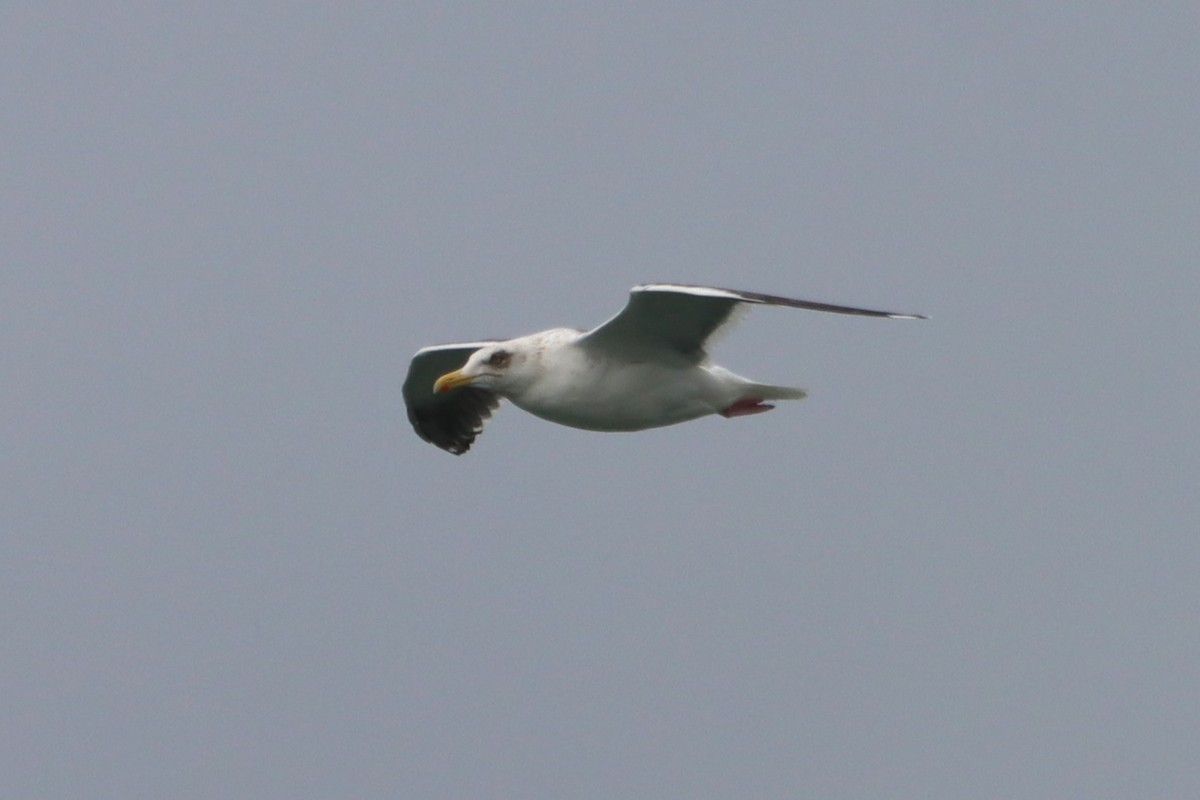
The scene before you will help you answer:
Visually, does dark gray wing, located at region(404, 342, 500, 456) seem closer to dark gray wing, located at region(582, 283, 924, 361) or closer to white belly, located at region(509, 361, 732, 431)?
white belly, located at region(509, 361, 732, 431)

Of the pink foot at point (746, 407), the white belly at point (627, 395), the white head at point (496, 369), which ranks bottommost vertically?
the pink foot at point (746, 407)

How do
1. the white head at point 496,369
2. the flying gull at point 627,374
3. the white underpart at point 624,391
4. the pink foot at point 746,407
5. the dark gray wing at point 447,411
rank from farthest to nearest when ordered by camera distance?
the dark gray wing at point 447,411 → the pink foot at point 746,407 → the white head at point 496,369 → the white underpart at point 624,391 → the flying gull at point 627,374

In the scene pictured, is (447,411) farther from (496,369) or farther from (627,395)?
(627,395)

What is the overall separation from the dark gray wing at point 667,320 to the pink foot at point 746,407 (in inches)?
21.7

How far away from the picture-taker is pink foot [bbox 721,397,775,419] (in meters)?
15.1

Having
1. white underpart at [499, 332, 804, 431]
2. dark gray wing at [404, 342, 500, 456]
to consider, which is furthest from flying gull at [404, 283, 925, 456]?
dark gray wing at [404, 342, 500, 456]

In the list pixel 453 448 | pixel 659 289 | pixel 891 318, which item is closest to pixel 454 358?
pixel 453 448

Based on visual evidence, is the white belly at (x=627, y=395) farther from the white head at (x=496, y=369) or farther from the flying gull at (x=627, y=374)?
the white head at (x=496, y=369)

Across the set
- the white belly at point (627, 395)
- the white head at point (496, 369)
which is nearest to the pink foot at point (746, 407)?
the white belly at point (627, 395)

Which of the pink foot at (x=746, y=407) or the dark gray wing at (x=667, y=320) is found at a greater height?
the dark gray wing at (x=667, y=320)

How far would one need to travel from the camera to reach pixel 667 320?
14227 millimetres

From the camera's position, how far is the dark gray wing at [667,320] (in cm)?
1334

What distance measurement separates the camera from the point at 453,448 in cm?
1886

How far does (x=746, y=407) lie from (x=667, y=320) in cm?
131
